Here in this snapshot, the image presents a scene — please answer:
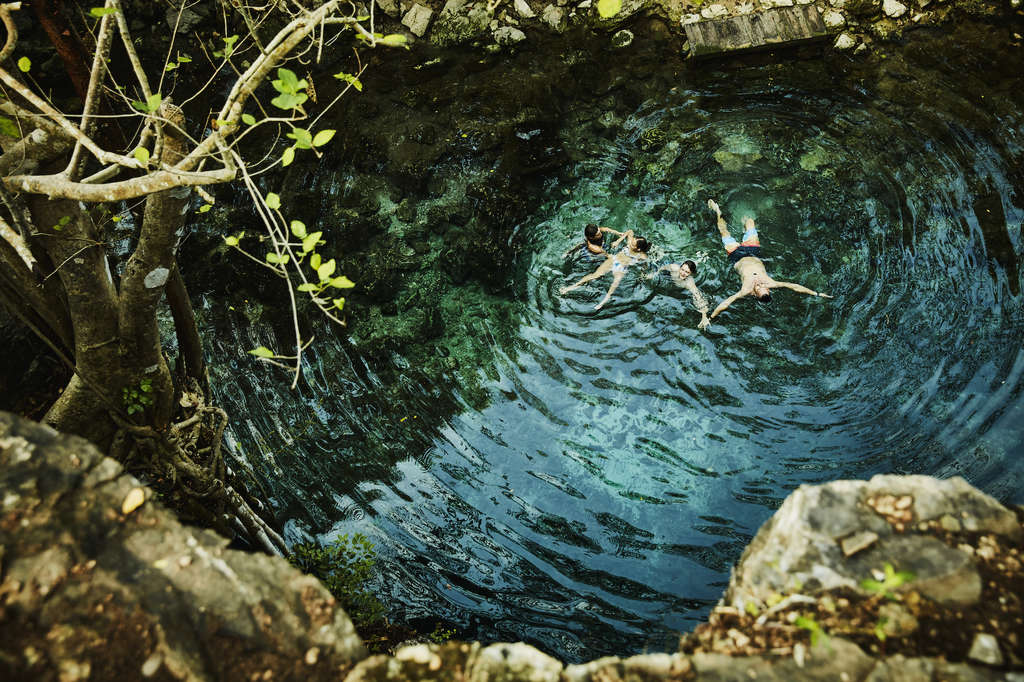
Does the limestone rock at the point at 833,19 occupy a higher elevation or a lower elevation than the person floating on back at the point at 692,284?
higher

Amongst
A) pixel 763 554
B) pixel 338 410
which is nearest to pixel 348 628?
pixel 763 554

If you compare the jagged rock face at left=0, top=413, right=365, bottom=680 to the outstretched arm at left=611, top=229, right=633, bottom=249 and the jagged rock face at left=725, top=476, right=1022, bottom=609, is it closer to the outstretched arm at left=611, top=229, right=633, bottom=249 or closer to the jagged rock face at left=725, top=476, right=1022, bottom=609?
the jagged rock face at left=725, top=476, right=1022, bottom=609

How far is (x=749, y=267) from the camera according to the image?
262 inches

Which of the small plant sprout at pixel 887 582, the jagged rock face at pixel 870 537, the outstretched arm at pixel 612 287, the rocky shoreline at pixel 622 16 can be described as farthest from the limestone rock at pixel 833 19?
the small plant sprout at pixel 887 582

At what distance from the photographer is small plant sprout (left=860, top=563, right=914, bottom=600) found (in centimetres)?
252

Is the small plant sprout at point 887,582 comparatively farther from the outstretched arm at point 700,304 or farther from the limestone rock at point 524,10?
the limestone rock at point 524,10

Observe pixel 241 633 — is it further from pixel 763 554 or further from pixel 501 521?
pixel 501 521

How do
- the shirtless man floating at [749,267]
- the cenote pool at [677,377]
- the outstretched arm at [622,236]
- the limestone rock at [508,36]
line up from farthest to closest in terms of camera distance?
the limestone rock at [508,36]
the outstretched arm at [622,236]
the shirtless man floating at [749,267]
the cenote pool at [677,377]

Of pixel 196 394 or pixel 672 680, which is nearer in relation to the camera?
pixel 672 680

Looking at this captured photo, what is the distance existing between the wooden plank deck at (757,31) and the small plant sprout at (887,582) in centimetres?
720

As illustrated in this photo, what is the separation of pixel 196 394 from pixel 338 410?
4.28 ft

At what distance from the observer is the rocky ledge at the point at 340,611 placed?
2465 mm

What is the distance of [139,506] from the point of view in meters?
2.81

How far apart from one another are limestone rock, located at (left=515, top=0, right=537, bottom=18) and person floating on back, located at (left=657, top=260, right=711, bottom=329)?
4536 millimetres
